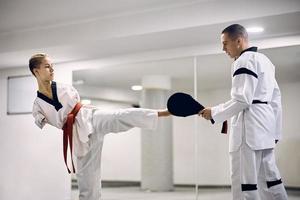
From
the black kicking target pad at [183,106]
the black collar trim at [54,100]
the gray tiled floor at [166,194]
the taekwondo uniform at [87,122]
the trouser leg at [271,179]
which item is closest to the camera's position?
the trouser leg at [271,179]

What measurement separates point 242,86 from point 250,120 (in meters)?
0.24

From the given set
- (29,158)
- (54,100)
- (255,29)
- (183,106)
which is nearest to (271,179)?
(183,106)

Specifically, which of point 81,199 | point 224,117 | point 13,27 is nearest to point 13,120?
point 13,27

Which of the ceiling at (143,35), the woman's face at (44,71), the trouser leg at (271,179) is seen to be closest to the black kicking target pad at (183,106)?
the trouser leg at (271,179)

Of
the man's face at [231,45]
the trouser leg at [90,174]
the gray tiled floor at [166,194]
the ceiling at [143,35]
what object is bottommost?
the gray tiled floor at [166,194]

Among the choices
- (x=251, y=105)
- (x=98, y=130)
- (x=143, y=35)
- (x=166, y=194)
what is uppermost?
(x=143, y=35)

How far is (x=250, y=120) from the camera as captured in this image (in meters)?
2.78

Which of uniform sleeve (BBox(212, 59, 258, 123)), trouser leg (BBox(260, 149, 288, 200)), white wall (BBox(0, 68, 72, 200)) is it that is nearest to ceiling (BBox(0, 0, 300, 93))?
white wall (BBox(0, 68, 72, 200))

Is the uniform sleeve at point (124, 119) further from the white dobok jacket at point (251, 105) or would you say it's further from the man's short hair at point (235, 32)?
the man's short hair at point (235, 32)

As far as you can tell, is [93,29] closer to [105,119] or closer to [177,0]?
[177,0]

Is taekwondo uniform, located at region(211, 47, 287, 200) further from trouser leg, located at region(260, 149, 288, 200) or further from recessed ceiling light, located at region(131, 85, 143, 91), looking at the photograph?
recessed ceiling light, located at region(131, 85, 143, 91)

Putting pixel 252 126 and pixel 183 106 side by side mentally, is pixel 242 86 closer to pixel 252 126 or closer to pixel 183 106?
pixel 252 126

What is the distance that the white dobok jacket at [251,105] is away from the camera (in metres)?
2.71

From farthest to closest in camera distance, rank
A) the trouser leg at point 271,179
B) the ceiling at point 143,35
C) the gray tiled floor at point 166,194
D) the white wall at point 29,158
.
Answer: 1. the white wall at point 29,158
2. the gray tiled floor at point 166,194
3. the ceiling at point 143,35
4. the trouser leg at point 271,179
